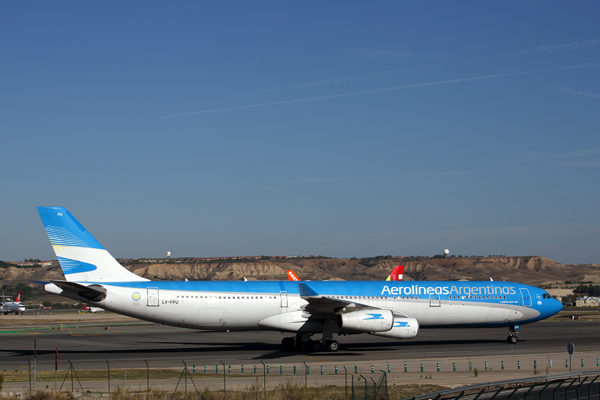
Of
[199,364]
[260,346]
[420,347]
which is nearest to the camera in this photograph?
[199,364]

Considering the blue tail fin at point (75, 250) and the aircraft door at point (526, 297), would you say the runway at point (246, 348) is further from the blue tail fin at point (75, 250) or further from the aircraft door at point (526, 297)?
the blue tail fin at point (75, 250)

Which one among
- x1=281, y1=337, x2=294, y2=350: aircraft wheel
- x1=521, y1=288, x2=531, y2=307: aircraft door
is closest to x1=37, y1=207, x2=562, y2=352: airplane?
x1=281, y1=337, x2=294, y2=350: aircraft wheel

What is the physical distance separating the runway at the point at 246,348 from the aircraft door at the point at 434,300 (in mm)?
2653

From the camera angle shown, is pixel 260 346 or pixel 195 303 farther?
pixel 260 346

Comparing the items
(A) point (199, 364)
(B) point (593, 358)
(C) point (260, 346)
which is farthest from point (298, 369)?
(B) point (593, 358)

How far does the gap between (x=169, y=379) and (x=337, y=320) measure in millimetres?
12264

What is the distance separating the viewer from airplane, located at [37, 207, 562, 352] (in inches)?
1284

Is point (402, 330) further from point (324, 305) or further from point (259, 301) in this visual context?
point (259, 301)

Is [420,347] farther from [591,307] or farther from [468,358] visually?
[591,307]

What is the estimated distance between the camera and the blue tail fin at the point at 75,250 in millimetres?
32688

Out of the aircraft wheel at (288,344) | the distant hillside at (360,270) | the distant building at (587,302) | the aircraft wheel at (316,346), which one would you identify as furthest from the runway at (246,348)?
the distant hillside at (360,270)

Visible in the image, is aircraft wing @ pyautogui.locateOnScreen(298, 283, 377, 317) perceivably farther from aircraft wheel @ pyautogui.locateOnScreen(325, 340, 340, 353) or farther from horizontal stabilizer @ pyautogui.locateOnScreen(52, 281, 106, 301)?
horizontal stabilizer @ pyautogui.locateOnScreen(52, 281, 106, 301)

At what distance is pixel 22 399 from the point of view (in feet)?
63.1

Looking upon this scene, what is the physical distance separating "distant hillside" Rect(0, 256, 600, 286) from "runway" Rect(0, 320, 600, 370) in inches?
4507
